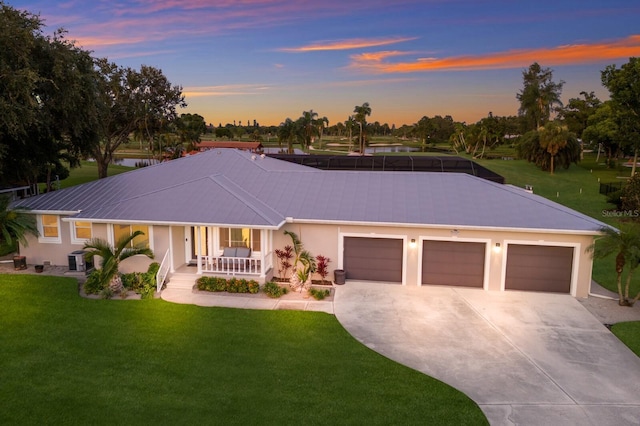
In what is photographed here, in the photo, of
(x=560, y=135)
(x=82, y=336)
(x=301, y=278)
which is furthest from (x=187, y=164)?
(x=560, y=135)

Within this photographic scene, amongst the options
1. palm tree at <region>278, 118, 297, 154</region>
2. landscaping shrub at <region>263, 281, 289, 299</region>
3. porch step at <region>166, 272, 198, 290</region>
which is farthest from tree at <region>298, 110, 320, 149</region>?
landscaping shrub at <region>263, 281, 289, 299</region>

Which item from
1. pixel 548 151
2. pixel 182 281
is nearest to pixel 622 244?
pixel 182 281

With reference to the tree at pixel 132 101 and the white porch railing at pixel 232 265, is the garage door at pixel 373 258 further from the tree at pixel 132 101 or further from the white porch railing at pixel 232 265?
the tree at pixel 132 101

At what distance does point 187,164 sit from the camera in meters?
22.9

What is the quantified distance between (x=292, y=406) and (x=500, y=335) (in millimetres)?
7135

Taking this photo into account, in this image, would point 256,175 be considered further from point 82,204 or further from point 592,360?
point 592,360

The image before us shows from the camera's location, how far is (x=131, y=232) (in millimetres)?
17781

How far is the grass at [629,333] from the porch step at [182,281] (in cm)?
1436

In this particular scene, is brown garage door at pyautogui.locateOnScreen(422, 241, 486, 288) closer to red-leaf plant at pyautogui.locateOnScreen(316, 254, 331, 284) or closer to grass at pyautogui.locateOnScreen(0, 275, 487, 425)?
red-leaf plant at pyautogui.locateOnScreen(316, 254, 331, 284)

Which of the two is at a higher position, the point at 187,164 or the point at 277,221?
the point at 187,164

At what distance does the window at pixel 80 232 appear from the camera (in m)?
18.4

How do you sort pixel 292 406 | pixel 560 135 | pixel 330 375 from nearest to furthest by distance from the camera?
pixel 292 406
pixel 330 375
pixel 560 135

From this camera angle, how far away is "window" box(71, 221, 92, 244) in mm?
18391

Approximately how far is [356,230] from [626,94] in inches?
1319
